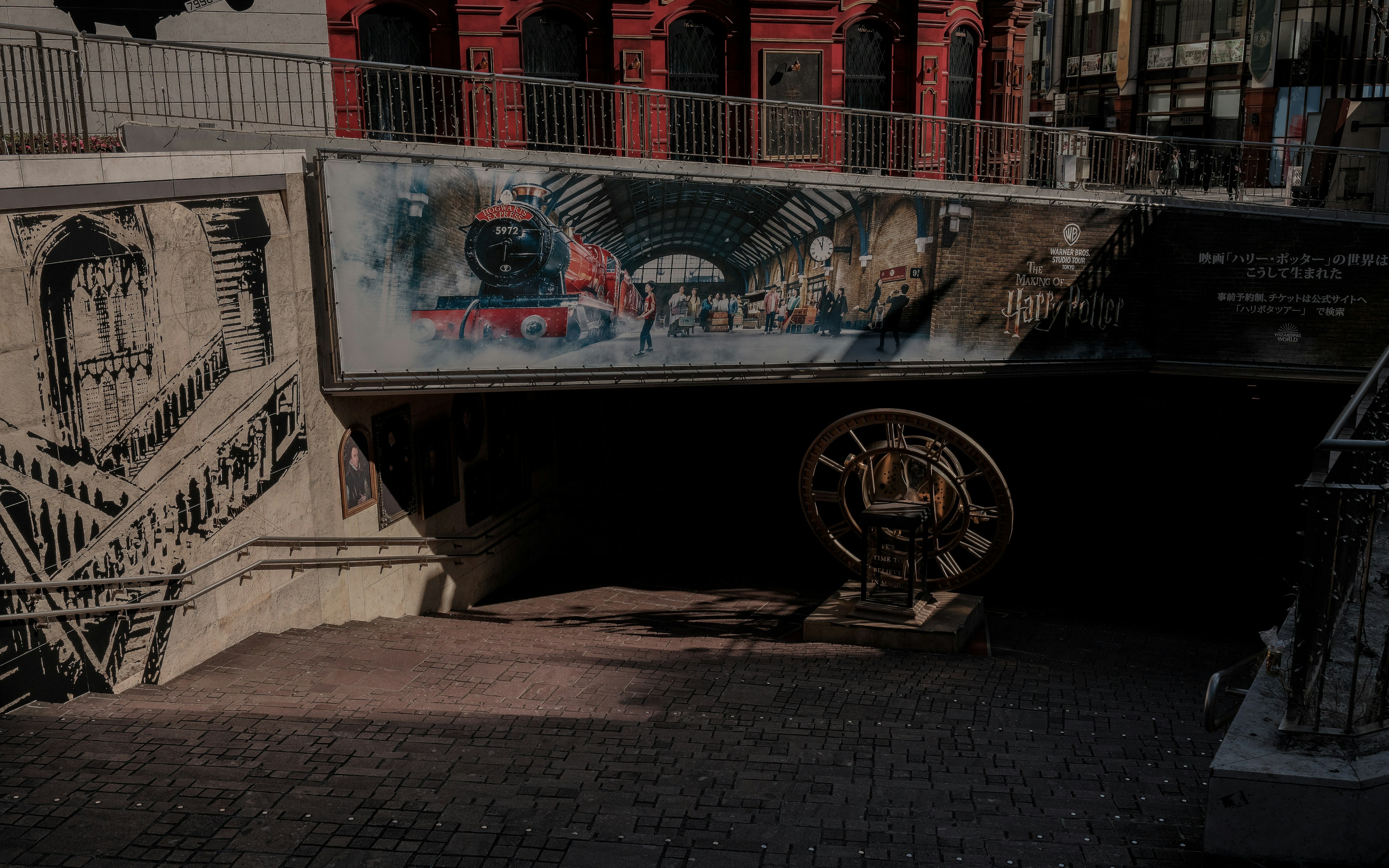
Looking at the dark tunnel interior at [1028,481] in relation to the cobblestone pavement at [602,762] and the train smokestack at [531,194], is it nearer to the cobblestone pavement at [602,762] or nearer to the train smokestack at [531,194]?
the train smokestack at [531,194]

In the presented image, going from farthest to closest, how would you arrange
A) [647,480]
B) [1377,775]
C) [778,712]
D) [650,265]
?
1. [647,480]
2. [650,265]
3. [778,712]
4. [1377,775]

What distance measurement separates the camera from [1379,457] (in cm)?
730

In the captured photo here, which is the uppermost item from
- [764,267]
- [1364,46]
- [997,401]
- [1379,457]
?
[1364,46]

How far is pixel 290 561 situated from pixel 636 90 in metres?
7.47

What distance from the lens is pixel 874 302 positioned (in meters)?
17.1

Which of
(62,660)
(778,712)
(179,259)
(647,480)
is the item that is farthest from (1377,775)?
(647,480)

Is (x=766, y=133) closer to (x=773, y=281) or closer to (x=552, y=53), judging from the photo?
(x=773, y=281)

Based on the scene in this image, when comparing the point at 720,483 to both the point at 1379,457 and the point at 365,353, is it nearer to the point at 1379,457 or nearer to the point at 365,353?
the point at 365,353

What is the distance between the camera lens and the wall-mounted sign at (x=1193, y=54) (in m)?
41.7

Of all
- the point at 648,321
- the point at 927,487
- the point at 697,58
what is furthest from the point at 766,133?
the point at 697,58

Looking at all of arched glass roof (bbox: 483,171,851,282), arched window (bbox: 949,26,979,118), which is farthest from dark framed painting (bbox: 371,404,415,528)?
arched window (bbox: 949,26,979,118)

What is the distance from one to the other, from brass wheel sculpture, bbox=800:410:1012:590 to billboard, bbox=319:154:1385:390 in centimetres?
208

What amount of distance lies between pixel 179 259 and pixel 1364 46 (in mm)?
40694

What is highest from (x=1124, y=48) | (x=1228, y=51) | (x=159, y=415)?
(x=1124, y=48)
